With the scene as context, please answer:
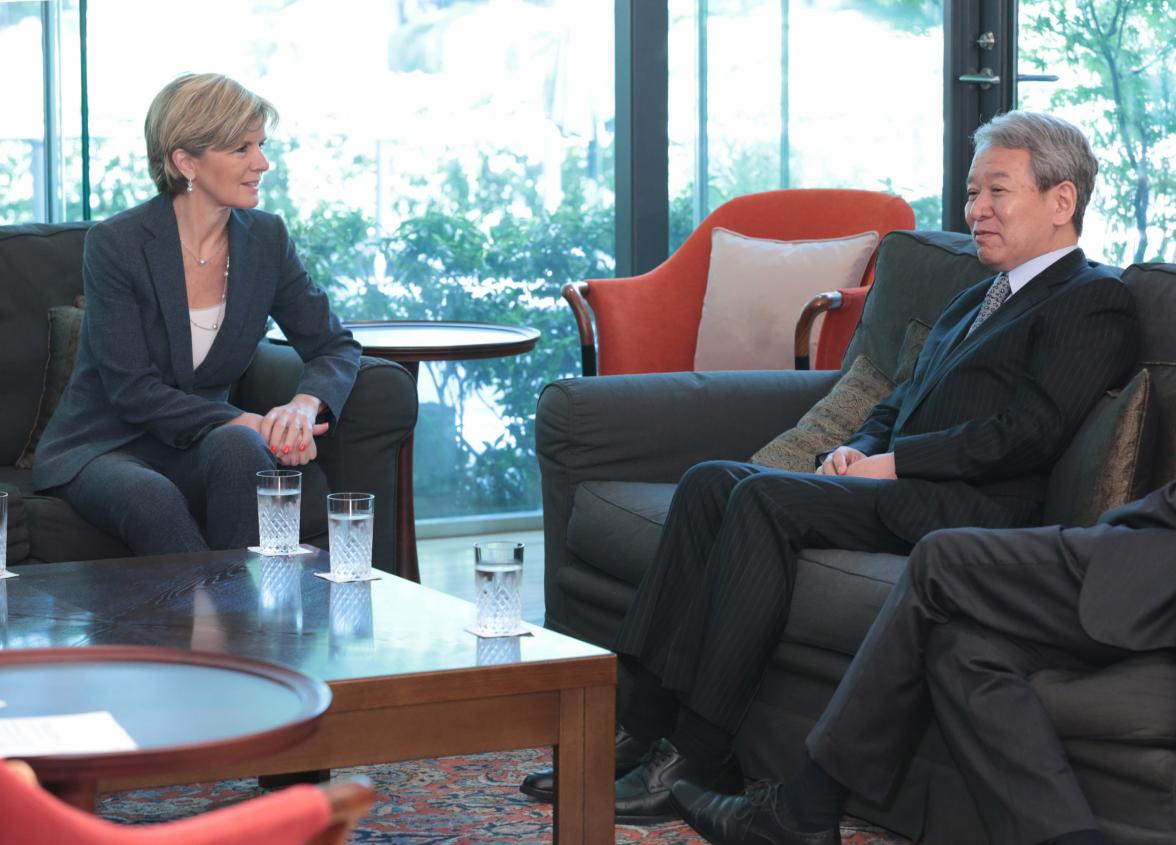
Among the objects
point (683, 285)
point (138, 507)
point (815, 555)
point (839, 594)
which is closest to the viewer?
point (839, 594)

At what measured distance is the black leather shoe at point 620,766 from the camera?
2.69 m

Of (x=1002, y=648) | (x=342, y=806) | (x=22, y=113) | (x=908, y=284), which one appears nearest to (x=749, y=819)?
(x=1002, y=648)

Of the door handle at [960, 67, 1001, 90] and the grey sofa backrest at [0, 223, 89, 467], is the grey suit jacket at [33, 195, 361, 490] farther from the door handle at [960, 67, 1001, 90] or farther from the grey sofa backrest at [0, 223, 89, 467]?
the door handle at [960, 67, 1001, 90]

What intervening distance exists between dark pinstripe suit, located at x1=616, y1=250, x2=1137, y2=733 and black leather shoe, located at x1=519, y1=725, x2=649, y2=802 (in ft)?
0.46

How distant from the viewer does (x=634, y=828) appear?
102 inches

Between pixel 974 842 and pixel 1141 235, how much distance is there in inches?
124

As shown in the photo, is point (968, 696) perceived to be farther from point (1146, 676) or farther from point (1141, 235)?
point (1141, 235)

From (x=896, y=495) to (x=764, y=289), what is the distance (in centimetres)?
169

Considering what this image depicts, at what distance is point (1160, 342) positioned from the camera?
103 inches

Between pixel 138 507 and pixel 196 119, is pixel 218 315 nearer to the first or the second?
pixel 196 119

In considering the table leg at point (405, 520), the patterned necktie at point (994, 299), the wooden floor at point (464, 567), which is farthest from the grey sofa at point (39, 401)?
the patterned necktie at point (994, 299)

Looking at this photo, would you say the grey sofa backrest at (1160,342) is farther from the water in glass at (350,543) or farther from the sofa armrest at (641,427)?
the water in glass at (350,543)

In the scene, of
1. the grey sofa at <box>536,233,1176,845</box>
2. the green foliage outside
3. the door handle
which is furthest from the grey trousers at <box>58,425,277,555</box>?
the door handle

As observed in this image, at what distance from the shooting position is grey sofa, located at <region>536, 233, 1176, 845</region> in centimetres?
212
